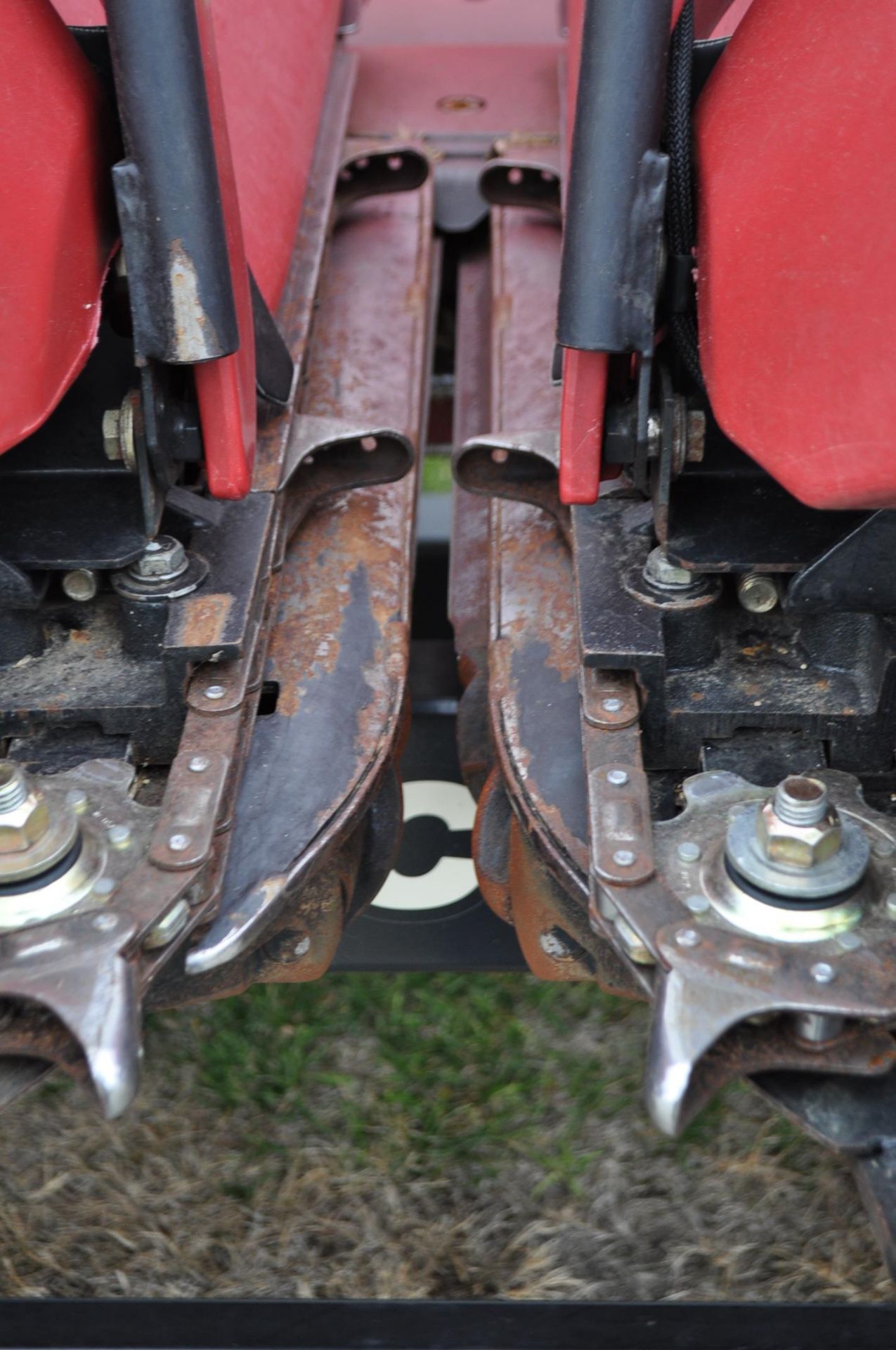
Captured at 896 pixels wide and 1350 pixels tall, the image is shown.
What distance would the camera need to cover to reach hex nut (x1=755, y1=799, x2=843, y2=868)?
3.15ft

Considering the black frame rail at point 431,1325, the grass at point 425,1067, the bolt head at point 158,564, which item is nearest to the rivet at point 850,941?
the black frame rail at point 431,1325

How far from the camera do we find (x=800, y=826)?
964 mm

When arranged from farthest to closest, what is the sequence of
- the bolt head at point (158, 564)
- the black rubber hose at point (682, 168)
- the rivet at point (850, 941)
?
1. the bolt head at point (158, 564)
2. the black rubber hose at point (682, 168)
3. the rivet at point (850, 941)

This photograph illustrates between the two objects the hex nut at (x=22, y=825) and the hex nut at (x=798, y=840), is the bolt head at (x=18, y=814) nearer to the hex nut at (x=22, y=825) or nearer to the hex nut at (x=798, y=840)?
the hex nut at (x=22, y=825)

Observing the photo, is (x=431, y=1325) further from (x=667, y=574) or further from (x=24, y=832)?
(x=667, y=574)

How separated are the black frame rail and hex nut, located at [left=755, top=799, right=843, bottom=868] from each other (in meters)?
0.41

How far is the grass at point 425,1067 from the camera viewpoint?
5.52ft

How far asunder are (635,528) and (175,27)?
61 centimetres

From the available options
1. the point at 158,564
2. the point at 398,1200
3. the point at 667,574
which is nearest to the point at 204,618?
the point at 158,564

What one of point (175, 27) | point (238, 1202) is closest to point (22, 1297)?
point (238, 1202)

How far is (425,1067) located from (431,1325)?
0.66 metres

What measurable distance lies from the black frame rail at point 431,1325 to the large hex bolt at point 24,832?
398 mm

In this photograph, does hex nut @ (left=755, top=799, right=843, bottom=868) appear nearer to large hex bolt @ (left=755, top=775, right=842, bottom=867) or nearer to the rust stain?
large hex bolt @ (left=755, top=775, right=842, bottom=867)

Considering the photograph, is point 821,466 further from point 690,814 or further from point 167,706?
point 167,706
